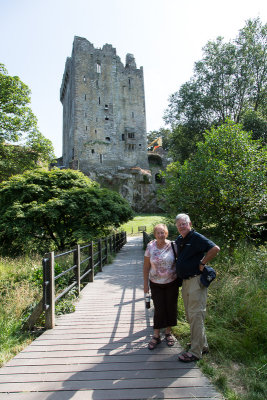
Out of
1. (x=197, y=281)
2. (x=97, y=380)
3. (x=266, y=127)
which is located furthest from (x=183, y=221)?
(x=266, y=127)

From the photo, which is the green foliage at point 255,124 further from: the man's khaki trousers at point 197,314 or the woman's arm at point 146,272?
the man's khaki trousers at point 197,314

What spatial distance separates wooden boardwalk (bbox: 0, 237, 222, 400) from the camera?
237cm

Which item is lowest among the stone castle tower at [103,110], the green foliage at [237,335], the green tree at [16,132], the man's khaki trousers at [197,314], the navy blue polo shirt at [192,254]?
the green foliage at [237,335]

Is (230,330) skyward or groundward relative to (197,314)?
groundward

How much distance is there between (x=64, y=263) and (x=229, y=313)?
6.37m

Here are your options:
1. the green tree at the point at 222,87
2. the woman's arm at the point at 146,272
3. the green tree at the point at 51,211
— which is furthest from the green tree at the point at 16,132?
the woman's arm at the point at 146,272

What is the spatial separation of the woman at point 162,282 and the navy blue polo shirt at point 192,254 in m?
0.22

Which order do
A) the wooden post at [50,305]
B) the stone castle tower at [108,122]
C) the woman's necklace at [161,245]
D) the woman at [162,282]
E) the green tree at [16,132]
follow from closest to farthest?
the woman at [162,282]
the woman's necklace at [161,245]
the wooden post at [50,305]
the green tree at [16,132]
the stone castle tower at [108,122]

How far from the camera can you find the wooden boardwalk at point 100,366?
7.79 feet

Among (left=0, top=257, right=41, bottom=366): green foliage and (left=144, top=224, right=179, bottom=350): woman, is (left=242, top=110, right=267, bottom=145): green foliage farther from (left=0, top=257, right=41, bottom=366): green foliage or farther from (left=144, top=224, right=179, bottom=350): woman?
(left=144, top=224, right=179, bottom=350): woman

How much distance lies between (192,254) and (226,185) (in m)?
5.69

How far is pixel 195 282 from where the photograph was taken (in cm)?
302

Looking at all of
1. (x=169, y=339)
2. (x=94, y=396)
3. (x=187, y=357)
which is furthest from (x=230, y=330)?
(x=94, y=396)

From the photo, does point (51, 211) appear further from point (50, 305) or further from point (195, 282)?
point (195, 282)
